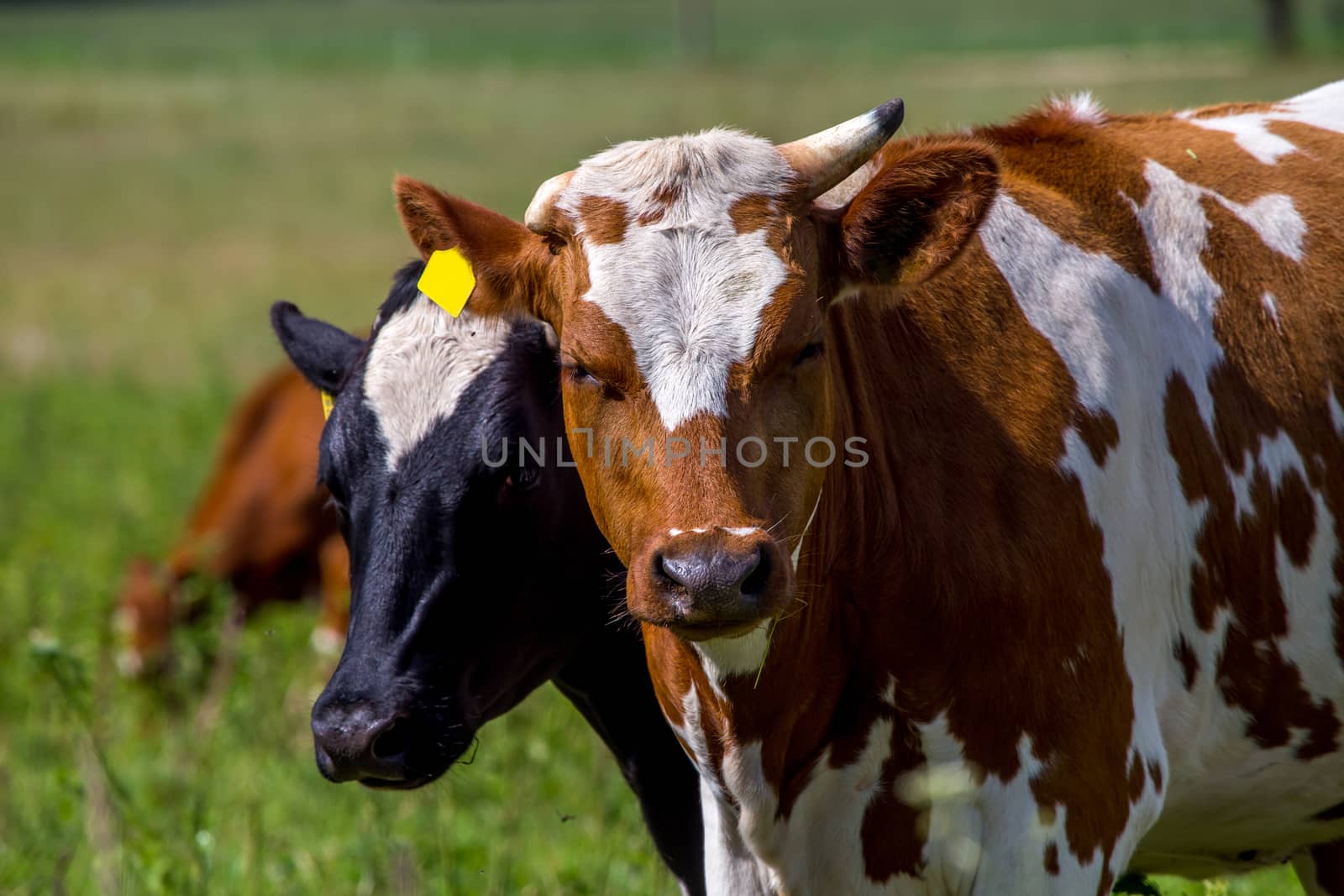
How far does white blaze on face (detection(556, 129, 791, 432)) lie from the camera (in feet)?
9.37

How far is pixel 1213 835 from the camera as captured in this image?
362cm

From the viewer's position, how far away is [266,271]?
70.4 feet

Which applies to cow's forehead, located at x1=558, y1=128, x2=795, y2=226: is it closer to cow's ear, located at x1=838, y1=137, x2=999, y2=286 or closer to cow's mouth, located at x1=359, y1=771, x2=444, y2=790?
cow's ear, located at x1=838, y1=137, x2=999, y2=286

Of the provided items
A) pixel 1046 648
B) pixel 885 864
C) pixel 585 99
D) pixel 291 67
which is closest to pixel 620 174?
pixel 1046 648

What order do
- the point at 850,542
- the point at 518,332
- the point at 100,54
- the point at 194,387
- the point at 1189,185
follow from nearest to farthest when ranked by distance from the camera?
the point at 850,542
the point at 1189,185
the point at 518,332
the point at 194,387
the point at 100,54

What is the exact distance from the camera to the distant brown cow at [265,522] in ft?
27.0

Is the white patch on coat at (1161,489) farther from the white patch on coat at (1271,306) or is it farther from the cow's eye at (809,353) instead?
the cow's eye at (809,353)

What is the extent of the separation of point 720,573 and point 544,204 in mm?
943

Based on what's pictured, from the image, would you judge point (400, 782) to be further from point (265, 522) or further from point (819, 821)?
point (265, 522)

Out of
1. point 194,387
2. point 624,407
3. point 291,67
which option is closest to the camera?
point 624,407

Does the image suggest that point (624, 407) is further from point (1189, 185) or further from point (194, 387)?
point (194, 387)

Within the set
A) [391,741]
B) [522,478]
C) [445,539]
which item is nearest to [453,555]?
[445,539]

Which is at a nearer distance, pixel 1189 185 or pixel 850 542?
pixel 850 542

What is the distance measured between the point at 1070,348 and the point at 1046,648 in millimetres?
630
